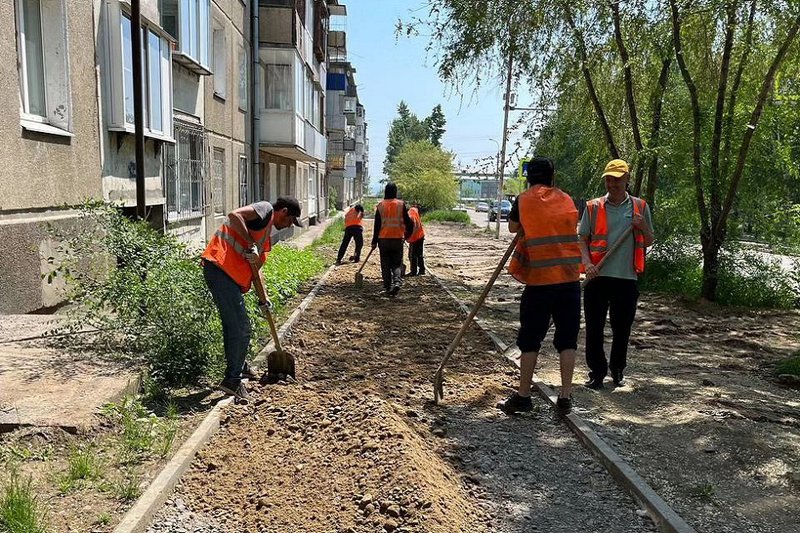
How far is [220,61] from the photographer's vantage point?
1412 cm

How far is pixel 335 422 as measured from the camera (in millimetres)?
4461

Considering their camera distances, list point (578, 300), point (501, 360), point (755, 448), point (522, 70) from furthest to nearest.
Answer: point (522, 70) < point (501, 360) < point (578, 300) < point (755, 448)

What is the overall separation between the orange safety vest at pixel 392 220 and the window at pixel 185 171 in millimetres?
3544

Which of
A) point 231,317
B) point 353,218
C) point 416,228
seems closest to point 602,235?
point 231,317

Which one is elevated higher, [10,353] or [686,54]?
[686,54]

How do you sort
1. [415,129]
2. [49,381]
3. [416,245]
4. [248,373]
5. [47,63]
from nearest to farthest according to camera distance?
1. [49,381]
2. [248,373]
3. [47,63]
4. [416,245]
5. [415,129]

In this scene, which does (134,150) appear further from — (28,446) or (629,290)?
(629,290)

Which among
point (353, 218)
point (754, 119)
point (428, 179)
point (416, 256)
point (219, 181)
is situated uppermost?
point (754, 119)

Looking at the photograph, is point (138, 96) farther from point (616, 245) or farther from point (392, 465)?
point (392, 465)

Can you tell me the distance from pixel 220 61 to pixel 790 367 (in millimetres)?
12348

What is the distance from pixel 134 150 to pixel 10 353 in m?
4.47

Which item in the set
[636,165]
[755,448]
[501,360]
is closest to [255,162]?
[636,165]

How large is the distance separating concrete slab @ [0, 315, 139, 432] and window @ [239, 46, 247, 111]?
11187 millimetres

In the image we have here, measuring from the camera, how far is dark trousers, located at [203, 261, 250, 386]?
4797mm
